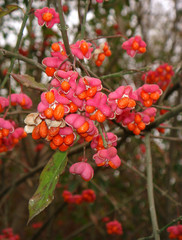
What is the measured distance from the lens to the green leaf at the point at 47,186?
850 millimetres

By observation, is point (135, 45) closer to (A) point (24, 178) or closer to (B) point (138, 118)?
(B) point (138, 118)

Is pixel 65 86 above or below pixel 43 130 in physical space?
above

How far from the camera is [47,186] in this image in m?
Answer: 0.90

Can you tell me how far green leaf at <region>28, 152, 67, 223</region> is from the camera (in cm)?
85

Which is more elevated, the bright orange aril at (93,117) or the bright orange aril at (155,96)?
the bright orange aril at (155,96)

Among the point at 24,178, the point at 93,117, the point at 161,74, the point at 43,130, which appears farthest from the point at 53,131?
the point at 24,178

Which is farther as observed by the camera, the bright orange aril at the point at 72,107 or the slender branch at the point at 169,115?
the slender branch at the point at 169,115

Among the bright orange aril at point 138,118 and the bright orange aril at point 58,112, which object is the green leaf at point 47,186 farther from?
the bright orange aril at point 138,118

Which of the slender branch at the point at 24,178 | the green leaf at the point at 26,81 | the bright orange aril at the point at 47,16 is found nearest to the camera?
the green leaf at the point at 26,81

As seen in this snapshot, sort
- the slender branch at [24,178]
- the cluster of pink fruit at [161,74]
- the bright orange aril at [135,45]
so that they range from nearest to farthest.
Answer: the bright orange aril at [135,45]
the cluster of pink fruit at [161,74]
the slender branch at [24,178]

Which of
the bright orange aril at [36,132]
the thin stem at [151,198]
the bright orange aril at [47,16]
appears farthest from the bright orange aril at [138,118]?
the bright orange aril at [47,16]

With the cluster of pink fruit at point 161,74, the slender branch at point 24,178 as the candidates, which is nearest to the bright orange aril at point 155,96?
the cluster of pink fruit at point 161,74

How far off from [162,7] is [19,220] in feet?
13.0

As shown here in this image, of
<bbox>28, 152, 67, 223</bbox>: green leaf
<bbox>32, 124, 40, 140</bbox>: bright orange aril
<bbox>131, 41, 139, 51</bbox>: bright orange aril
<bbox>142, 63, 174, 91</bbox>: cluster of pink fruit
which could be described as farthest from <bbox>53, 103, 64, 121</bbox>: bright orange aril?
<bbox>142, 63, 174, 91</bbox>: cluster of pink fruit
